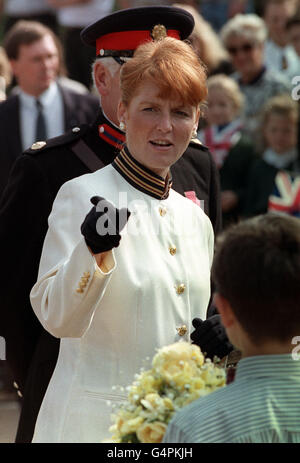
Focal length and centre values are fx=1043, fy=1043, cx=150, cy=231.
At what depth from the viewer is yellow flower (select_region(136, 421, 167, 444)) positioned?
2.39 meters

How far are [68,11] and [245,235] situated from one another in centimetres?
687

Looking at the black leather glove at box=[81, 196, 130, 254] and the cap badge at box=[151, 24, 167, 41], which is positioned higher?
the cap badge at box=[151, 24, 167, 41]

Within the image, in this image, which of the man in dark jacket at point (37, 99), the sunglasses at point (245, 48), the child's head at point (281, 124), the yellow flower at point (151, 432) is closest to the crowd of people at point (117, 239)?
the yellow flower at point (151, 432)

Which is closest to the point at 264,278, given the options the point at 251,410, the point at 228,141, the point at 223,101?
the point at 251,410

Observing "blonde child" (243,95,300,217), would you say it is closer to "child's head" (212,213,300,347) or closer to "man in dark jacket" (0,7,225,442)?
"man in dark jacket" (0,7,225,442)

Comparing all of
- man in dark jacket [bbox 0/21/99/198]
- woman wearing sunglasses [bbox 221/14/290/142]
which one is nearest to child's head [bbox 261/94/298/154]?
woman wearing sunglasses [bbox 221/14/290/142]

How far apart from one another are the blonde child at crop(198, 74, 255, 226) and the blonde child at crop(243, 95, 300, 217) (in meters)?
0.13

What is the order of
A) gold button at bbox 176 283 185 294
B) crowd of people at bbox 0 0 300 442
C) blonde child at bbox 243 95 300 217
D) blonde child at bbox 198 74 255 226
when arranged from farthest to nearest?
blonde child at bbox 198 74 255 226
blonde child at bbox 243 95 300 217
gold button at bbox 176 283 185 294
crowd of people at bbox 0 0 300 442

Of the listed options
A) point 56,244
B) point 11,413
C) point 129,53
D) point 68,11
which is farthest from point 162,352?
point 68,11

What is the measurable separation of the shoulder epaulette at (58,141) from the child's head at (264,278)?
149 centimetres

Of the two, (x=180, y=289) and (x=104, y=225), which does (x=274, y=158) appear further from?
(x=104, y=225)

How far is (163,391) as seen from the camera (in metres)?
2.51

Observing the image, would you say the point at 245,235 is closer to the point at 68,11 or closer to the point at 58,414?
the point at 58,414

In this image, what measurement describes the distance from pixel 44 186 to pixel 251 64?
15.9ft
